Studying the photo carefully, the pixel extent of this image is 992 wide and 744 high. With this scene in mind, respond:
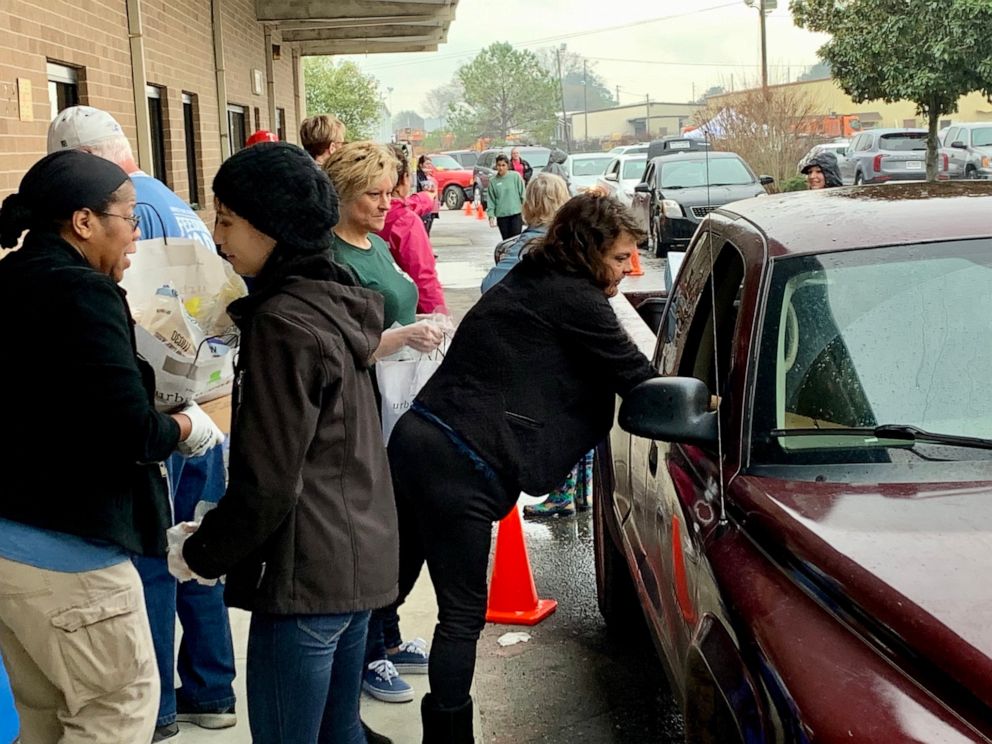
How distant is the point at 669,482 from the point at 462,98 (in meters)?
110

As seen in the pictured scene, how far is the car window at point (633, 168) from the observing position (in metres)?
27.3

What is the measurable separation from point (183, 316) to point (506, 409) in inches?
36.5

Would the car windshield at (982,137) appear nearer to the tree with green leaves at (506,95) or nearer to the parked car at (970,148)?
the parked car at (970,148)

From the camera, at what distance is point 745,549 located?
262cm

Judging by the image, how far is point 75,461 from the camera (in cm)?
270

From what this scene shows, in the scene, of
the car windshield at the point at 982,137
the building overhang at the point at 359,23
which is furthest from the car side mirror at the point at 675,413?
the car windshield at the point at 982,137

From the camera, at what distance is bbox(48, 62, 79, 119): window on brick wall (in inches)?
285

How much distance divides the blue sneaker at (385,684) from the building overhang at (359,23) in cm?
1236

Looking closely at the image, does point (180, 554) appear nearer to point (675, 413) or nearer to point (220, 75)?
point (675, 413)

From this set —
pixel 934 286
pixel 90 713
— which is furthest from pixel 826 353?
pixel 90 713

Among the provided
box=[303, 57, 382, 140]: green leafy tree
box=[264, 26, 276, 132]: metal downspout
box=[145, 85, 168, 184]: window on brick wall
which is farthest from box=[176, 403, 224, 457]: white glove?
box=[303, 57, 382, 140]: green leafy tree

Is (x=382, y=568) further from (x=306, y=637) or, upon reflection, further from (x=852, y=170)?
(x=852, y=170)

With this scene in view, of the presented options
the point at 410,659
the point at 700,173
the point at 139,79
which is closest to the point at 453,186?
the point at 700,173

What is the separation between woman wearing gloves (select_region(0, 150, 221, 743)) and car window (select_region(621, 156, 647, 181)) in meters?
24.9
